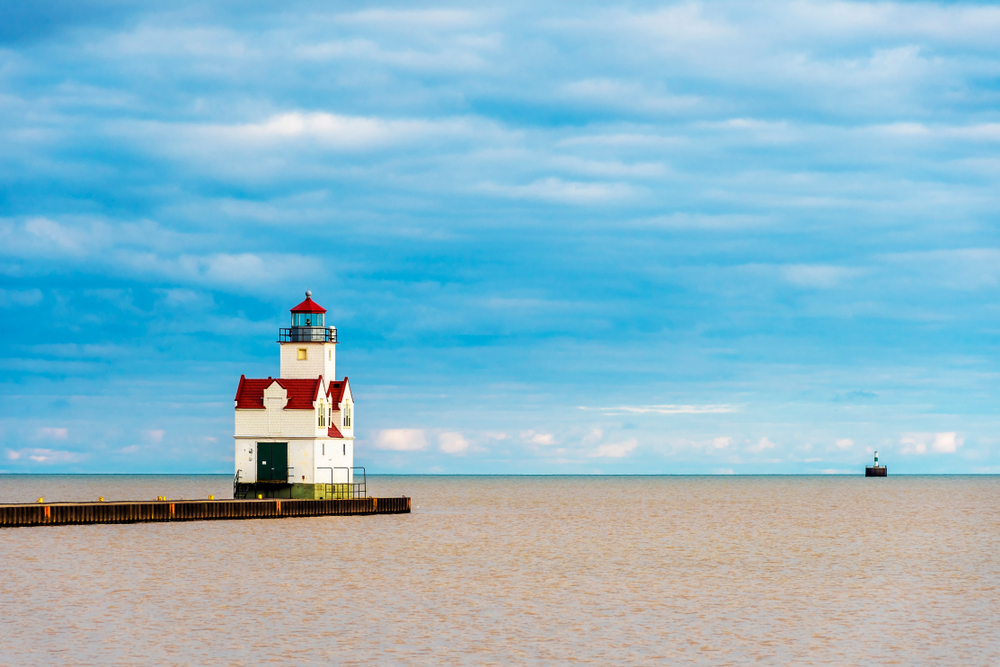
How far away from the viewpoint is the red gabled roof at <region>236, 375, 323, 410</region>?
67.4 m

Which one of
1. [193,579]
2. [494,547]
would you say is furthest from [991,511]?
[193,579]

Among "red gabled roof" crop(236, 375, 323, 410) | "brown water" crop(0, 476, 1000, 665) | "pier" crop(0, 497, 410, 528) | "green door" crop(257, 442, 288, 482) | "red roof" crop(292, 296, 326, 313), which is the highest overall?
"red roof" crop(292, 296, 326, 313)

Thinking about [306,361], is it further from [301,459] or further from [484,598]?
[484,598]

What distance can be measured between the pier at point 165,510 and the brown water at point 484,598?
1.13m

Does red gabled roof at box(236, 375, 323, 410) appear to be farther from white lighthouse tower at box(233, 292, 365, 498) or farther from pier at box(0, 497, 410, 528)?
pier at box(0, 497, 410, 528)

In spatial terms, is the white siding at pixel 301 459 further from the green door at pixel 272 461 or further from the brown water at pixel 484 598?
the brown water at pixel 484 598

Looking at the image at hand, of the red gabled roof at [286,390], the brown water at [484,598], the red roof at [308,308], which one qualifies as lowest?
the brown water at [484,598]

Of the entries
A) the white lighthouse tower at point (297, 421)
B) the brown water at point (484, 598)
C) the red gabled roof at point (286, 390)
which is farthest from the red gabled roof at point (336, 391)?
the brown water at point (484, 598)

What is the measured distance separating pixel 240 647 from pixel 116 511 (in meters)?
36.9

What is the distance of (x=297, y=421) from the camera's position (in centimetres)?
6738

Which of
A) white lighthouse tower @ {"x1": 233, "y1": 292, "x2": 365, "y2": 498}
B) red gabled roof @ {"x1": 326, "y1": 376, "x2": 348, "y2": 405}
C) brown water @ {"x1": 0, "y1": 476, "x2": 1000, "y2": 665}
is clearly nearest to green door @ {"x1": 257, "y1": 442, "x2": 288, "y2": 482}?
white lighthouse tower @ {"x1": 233, "y1": 292, "x2": 365, "y2": 498}

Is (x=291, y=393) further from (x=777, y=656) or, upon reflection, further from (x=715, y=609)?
(x=777, y=656)

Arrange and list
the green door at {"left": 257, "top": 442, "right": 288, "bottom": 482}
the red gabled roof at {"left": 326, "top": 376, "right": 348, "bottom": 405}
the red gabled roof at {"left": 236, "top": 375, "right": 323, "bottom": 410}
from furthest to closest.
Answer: the red gabled roof at {"left": 326, "top": 376, "right": 348, "bottom": 405}, the green door at {"left": 257, "top": 442, "right": 288, "bottom": 482}, the red gabled roof at {"left": 236, "top": 375, "right": 323, "bottom": 410}

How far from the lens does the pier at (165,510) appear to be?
59.6 metres
